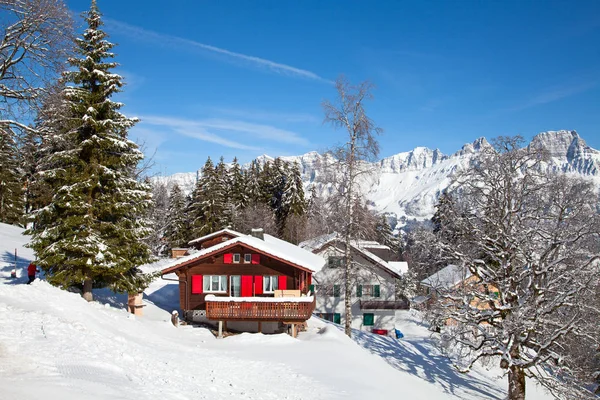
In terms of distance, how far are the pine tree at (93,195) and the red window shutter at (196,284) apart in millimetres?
4844

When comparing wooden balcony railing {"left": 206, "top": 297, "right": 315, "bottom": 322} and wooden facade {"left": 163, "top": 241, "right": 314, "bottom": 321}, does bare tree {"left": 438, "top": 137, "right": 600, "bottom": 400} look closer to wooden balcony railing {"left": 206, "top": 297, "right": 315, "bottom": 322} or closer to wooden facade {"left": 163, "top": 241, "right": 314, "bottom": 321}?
wooden balcony railing {"left": 206, "top": 297, "right": 315, "bottom": 322}

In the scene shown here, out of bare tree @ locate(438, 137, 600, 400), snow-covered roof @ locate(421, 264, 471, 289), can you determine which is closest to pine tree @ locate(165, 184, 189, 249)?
snow-covered roof @ locate(421, 264, 471, 289)

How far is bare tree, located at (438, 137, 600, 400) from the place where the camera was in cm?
1770

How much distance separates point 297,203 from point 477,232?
159 feet

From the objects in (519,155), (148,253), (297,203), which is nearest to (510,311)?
(519,155)

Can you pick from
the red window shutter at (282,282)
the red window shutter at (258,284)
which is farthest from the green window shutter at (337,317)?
the red window shutter at (258,284)

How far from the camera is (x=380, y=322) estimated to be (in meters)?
39.2

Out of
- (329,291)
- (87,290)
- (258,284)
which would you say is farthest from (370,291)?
(87,290)

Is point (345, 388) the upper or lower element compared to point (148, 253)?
lower

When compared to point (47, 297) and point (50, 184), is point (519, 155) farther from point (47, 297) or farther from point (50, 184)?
point (50, 184)

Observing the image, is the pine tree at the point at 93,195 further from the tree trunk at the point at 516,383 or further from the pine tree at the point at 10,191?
the pine tree at the point at 10,191

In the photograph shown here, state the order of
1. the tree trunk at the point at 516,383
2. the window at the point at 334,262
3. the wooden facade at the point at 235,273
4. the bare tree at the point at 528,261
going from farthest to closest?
the window at the point at 334,262 < the wooden facade at the point at 235,273 < the tree trunk at the point at 516,383 < the bare tree at the point at 528,261

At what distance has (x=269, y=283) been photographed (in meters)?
28.5

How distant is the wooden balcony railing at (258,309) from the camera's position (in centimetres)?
2492
